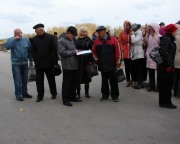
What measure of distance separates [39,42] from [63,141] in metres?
3.85

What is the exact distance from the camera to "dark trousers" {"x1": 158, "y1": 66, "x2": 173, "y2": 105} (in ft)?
27.3

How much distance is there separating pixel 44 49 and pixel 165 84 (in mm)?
3087

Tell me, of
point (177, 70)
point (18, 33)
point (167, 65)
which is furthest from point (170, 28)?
point (18, 33)

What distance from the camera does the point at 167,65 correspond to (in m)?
8.21

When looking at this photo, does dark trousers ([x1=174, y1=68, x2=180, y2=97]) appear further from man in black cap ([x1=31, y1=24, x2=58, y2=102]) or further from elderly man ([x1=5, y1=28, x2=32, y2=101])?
elderly man ([x1=5, y1=28, x2=32, y2=101])

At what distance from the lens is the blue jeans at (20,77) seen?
964 centimetres

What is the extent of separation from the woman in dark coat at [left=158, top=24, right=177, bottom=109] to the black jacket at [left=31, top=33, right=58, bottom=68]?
8.85ft

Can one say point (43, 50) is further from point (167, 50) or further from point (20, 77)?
point (167, 50)

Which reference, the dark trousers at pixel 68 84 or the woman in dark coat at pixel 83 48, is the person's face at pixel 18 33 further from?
the dark trousers at pixel 68 84

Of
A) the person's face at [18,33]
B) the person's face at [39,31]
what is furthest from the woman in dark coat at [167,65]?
the person's face at [18,33]

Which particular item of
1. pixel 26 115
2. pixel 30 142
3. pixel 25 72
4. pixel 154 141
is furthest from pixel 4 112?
pixel 154 141

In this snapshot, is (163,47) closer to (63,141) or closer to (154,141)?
(154,141)

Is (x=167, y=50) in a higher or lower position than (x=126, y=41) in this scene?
lower

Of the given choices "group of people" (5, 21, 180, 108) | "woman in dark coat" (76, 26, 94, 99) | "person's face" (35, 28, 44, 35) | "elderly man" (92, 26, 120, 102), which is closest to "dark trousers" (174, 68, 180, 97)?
"group of people" (5, 21, 180, 108)
